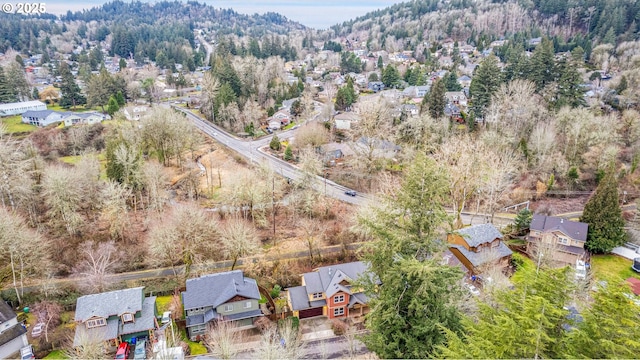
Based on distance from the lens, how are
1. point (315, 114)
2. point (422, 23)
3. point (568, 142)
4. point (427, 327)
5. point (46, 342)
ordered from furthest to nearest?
point (422, 23) → point (315, 114) → point (568, 142) → point (46, 342) → point (427, 327)

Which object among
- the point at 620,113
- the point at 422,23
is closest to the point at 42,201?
the point at 620,113

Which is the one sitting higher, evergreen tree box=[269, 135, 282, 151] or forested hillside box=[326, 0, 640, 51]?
forested hillside box=[326, 0, 640, 51]

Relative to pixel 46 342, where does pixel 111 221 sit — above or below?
above

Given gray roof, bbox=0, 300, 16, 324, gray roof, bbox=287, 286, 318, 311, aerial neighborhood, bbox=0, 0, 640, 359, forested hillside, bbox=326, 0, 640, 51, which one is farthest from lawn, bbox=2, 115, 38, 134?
forested hillside, bbox=326, 0, 640, 51

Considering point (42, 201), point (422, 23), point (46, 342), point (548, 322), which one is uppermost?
point (422, 23)

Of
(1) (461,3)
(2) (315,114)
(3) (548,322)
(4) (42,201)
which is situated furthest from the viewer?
(1) (461,3)

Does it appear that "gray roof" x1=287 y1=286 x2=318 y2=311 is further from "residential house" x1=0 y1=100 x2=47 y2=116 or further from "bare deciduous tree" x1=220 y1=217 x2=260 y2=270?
"residential house" x1=0 y1=100 x2=47 y2=116

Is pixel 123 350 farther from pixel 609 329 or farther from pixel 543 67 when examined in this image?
pixel 543 67

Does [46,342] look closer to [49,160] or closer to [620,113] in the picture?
[49,160]

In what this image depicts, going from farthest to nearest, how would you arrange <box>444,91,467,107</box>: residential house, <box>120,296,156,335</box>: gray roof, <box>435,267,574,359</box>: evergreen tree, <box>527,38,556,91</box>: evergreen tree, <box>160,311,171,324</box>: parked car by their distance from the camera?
<box>444,91,467,107</box>: residential house → <box>527,38,556,91</box>: evergreen tree → <box>160,311,171,324</box>: parked car → <box>120,296,156,335</box>: gray roof → <box>435,267,574,359</box>: evergreen tree
